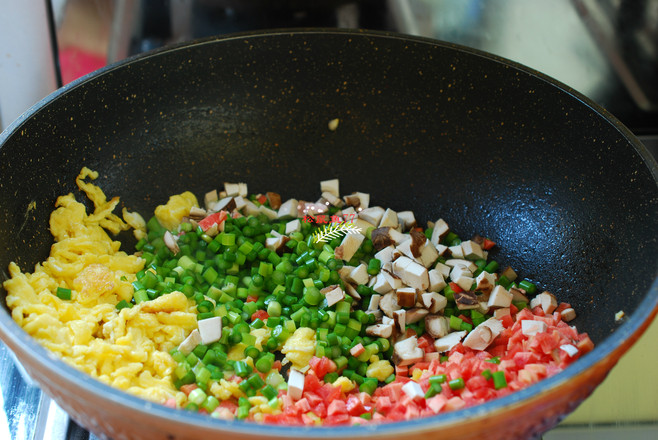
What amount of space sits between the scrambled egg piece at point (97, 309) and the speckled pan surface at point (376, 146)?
57mm

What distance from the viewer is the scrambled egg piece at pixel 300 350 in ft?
4.69

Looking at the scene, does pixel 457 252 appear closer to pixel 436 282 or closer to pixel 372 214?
pixel 436 282

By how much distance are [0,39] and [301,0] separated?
91cm

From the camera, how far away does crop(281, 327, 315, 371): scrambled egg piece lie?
143 cm

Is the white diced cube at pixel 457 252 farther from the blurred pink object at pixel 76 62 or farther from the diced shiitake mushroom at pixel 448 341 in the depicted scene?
the blurred pink object at pixel 76 62

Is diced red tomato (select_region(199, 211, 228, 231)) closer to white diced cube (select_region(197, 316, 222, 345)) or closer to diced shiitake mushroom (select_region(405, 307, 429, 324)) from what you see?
white diced cube (select_region(197, 316, 222, 345))

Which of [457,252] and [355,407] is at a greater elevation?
[457,252]

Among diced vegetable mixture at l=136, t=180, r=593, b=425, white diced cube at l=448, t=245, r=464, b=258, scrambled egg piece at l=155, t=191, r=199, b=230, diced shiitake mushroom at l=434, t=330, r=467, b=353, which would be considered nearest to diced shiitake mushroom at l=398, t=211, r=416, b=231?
diced vegetable mixture at l=136, t=180, r=593, b=425

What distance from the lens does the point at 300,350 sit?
1.43m

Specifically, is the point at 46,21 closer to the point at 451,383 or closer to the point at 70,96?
the point at 70,96

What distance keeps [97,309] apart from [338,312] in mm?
568

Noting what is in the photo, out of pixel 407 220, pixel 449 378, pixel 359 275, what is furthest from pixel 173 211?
pixel 449 378

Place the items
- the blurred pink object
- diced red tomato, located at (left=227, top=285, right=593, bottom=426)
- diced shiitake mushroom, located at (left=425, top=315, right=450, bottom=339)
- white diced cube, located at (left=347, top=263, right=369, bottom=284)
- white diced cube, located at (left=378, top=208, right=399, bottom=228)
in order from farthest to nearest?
1. the blurred pink object
2. white diced cube, located at (left=378, top=208, right=399, bottom=228)
3. white diced cube, located at (left=347, top=263, right=369, bottom=284)
4. diced shiitake mushroom, located at (left=425, top=315, right=450, bottom=339)
5. diced red tomato, located at (left=227, top=285, right=593, bottom=426)

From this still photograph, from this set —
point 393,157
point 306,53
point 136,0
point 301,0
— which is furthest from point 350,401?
point 136,0
